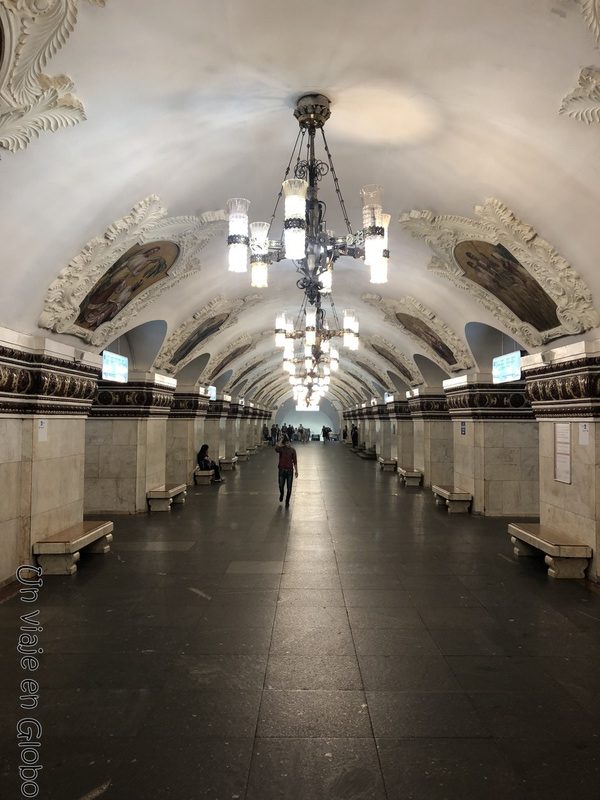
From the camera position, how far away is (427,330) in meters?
11.7

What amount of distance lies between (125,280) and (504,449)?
7.19 meters

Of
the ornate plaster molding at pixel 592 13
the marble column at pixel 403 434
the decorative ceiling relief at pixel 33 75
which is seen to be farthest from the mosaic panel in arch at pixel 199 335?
the ornate plaster molding at pixel 592 13

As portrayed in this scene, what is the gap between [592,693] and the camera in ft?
11.7

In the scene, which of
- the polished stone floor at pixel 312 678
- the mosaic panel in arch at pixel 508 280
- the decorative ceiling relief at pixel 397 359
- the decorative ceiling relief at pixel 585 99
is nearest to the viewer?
the polished stone floor at pixel 312 678

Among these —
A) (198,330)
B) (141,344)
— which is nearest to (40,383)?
(141,344)

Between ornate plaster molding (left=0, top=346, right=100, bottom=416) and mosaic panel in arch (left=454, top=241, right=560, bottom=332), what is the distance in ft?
16.4

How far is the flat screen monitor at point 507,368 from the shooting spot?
10008 millimetres

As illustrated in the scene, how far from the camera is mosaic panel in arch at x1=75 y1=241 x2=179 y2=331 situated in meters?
6.79

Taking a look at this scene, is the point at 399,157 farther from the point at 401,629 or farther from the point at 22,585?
the point at 22,585

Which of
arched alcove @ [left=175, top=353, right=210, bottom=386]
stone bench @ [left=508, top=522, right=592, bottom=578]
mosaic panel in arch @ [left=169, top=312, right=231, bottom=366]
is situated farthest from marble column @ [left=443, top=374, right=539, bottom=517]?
arched alcove @ [left=175, top=353, right=210, bottom=386]

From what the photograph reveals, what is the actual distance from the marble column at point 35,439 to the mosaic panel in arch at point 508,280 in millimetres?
5025

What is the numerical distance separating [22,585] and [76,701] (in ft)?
9.66

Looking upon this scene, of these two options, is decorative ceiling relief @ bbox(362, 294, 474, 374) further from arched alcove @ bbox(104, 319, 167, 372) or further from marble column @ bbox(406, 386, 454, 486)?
arched alcove @ bbox(104, 319, 167, 372)

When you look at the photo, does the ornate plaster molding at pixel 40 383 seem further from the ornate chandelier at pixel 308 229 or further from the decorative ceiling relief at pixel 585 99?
the decorative ceiling relief at pixel 585 99
